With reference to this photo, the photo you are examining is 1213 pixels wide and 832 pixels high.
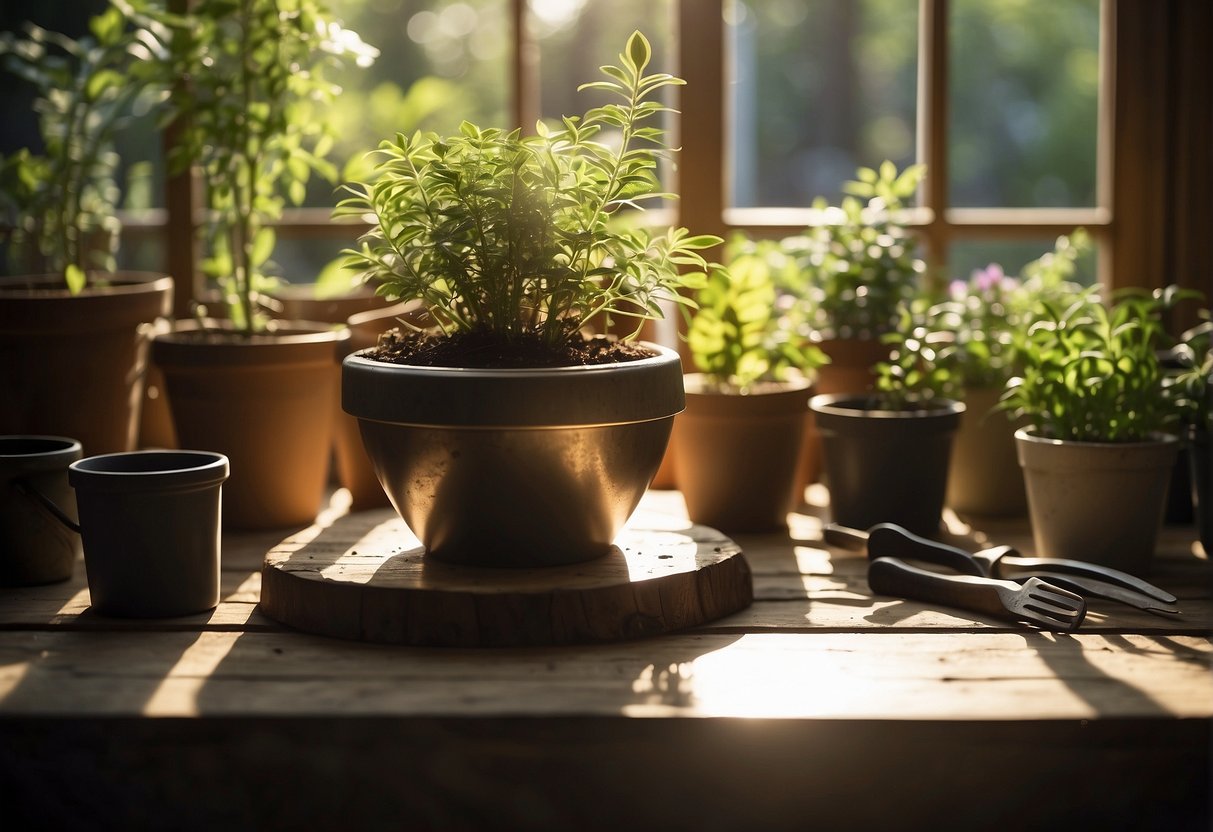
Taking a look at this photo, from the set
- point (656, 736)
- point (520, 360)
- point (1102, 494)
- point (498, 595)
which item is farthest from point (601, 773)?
point (1102, 494)

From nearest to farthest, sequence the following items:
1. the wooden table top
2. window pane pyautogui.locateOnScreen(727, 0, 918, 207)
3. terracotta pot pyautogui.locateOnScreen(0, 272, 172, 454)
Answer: the wooden table top < terracotta pot pyautogui.locateOnScreen(0, 272, 172, 454) < window pane pyautogui.locateOnScreen(727, 0, 918, 207)

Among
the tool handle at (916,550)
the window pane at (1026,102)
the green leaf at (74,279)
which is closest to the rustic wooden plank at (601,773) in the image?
the tool handle at (916,550)

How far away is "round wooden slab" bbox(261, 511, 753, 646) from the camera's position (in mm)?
1514

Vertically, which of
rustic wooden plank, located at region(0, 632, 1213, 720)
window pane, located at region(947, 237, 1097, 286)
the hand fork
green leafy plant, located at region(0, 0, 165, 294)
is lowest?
rustic wooden plank, located at region(0, 632, 1213, 720)

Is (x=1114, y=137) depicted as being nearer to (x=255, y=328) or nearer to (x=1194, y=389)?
(x=1194, y=389)

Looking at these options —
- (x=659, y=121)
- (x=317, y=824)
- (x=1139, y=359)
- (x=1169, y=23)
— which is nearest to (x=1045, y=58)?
(x=659, y=121)

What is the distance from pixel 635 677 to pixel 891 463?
0.85 m

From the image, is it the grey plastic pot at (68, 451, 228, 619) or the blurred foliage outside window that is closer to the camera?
the grey plastic pot at (68, 451, 228, 619)

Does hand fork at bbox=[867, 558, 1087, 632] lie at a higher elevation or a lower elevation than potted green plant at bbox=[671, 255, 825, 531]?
lower

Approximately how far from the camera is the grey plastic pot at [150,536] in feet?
5.17

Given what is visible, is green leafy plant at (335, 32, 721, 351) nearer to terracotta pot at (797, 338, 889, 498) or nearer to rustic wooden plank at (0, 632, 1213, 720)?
rustic wooden plank at (0, 632, 1213, 720)

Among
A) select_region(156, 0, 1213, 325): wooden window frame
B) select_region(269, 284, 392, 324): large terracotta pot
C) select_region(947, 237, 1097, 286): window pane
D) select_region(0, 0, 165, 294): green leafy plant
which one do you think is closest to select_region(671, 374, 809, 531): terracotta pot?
select_region(156, 0, 1213, 325): wooden window frame

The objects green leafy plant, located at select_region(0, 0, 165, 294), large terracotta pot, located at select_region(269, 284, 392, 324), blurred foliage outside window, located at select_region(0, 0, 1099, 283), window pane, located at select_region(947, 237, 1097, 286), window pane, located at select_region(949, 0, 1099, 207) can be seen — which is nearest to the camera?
green leafy plant, located at select_region(0, 0, 165, 294)

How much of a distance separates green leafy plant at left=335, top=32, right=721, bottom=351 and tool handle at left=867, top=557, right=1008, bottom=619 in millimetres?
518
